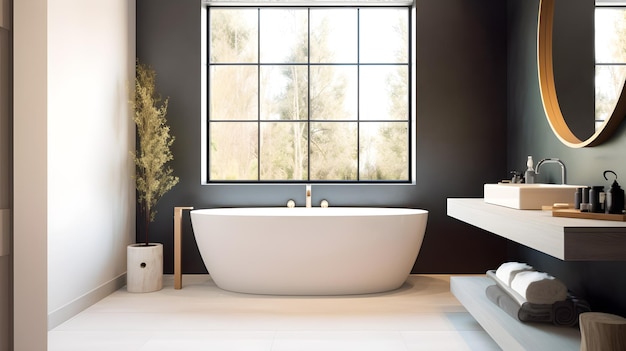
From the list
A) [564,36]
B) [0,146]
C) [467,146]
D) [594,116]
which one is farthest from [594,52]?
[0,146]

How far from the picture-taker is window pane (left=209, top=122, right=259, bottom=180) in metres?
7.56

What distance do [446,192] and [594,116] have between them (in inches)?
78.6

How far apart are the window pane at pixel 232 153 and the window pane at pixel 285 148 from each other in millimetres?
223

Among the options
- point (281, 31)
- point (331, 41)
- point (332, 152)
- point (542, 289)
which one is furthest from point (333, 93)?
point (542, 289)

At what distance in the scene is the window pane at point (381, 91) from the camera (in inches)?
→ 281

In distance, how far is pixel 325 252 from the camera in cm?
389

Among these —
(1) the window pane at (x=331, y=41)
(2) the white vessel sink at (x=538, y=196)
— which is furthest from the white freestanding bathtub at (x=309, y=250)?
(1) the window pane at (x=331, y=41)

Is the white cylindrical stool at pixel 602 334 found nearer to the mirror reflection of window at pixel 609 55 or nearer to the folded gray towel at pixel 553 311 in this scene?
the folded gray towel at pixel 553 311

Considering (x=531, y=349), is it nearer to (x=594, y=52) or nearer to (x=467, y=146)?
(x=594, y=52)

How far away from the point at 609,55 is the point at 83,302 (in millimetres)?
3441

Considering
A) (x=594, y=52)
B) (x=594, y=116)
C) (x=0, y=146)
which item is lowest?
(x=0, y=146)

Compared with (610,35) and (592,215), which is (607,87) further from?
(592,215)

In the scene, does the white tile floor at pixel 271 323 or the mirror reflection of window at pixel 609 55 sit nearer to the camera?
the mirror reflection of window at pixel 609 55

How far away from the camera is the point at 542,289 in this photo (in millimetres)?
2529
